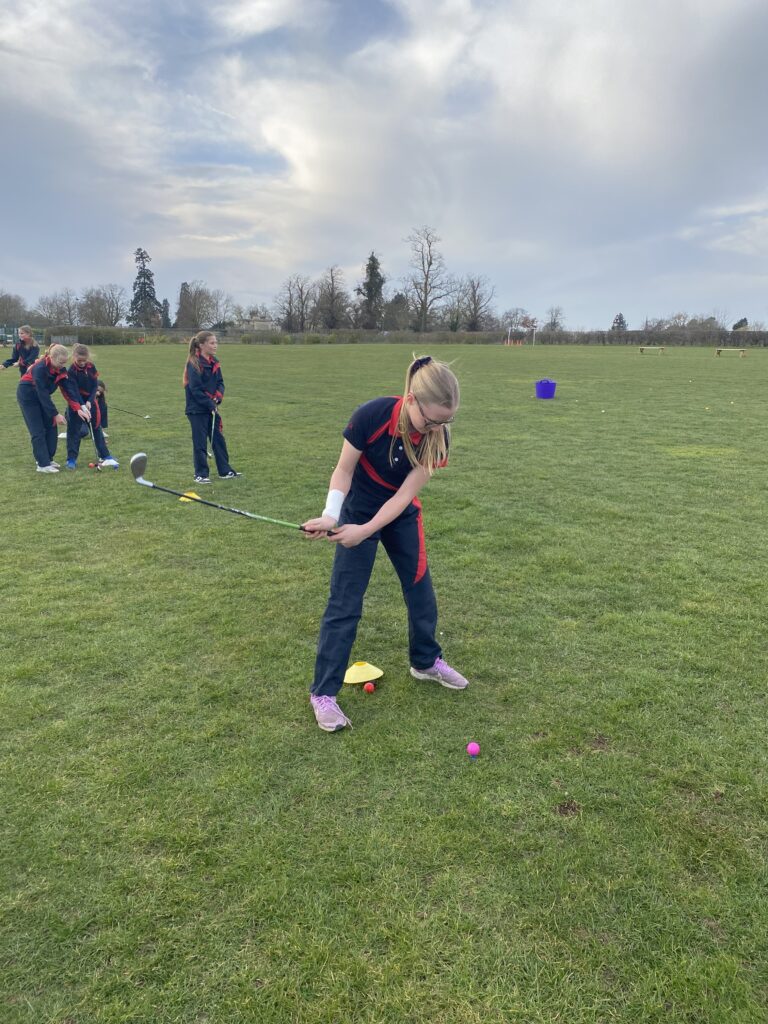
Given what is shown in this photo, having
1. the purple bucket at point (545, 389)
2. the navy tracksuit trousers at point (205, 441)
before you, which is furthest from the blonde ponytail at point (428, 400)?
the purple bucket at point (545, 389)

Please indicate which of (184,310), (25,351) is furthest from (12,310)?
(25,351)

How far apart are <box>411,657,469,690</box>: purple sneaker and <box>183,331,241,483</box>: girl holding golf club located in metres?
5.78

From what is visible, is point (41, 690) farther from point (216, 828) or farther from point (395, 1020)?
point (395, 1020)

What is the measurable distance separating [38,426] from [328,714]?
803cm

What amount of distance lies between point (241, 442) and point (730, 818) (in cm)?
1052

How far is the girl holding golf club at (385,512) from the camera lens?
329 centimetres

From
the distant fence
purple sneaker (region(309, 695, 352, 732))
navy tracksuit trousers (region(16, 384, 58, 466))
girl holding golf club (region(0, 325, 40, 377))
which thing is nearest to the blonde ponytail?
purple sneaker (region(309, 695, 352, 732))

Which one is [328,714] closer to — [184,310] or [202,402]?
[202,402]

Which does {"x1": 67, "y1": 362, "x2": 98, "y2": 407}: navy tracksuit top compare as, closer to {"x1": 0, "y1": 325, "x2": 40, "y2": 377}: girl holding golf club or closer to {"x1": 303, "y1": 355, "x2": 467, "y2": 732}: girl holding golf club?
{"x1": 0, "y1": 325, "x2": 40, "y2": 377}: girl holding golf club

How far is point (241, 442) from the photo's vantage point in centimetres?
1213

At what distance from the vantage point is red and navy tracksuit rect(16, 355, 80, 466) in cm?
912

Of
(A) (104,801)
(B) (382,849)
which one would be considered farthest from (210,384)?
(B) (382,849)

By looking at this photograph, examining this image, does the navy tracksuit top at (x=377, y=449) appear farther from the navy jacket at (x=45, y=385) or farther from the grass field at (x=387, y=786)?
the navy jacket at (x=45, y=385)

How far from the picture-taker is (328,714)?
3637 mm
